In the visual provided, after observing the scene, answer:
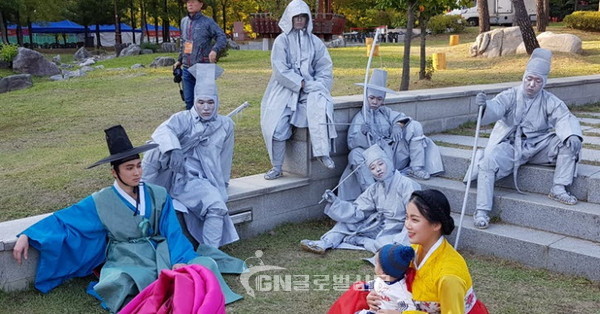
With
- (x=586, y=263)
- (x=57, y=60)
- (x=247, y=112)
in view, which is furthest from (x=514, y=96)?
(x=57, y=60)

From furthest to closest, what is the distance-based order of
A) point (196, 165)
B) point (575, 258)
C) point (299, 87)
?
point (299, 87) → point (196, 165) → point (575, 258)

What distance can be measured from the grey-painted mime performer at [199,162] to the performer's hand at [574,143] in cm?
293

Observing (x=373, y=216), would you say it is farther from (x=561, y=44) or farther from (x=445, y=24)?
(x=445, y=24)

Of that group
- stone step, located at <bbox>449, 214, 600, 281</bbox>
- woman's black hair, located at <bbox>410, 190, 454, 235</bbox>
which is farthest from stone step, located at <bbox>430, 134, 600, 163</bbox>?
woman's black hair, located at <bbox>410, 190, 454, 235</bbox>

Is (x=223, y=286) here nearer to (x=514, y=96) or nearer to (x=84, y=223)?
(x=84, y=223)

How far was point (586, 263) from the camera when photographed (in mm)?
4984

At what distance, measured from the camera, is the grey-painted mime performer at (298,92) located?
6.42 m

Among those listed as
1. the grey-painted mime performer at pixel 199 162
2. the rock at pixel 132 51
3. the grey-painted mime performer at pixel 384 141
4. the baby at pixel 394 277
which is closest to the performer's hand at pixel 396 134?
the grey-painted mime performer at pixel 384 141

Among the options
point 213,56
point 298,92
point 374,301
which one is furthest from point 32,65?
point 374,301

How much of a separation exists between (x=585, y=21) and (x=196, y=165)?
2268 cm

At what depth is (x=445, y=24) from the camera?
2919cm

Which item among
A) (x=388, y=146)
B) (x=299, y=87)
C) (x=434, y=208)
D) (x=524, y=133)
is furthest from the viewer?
(x=388, y=146)

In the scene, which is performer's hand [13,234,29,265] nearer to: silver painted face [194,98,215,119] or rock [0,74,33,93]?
silver painted face [194,98,215,119]

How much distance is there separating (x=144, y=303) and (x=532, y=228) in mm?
3418
